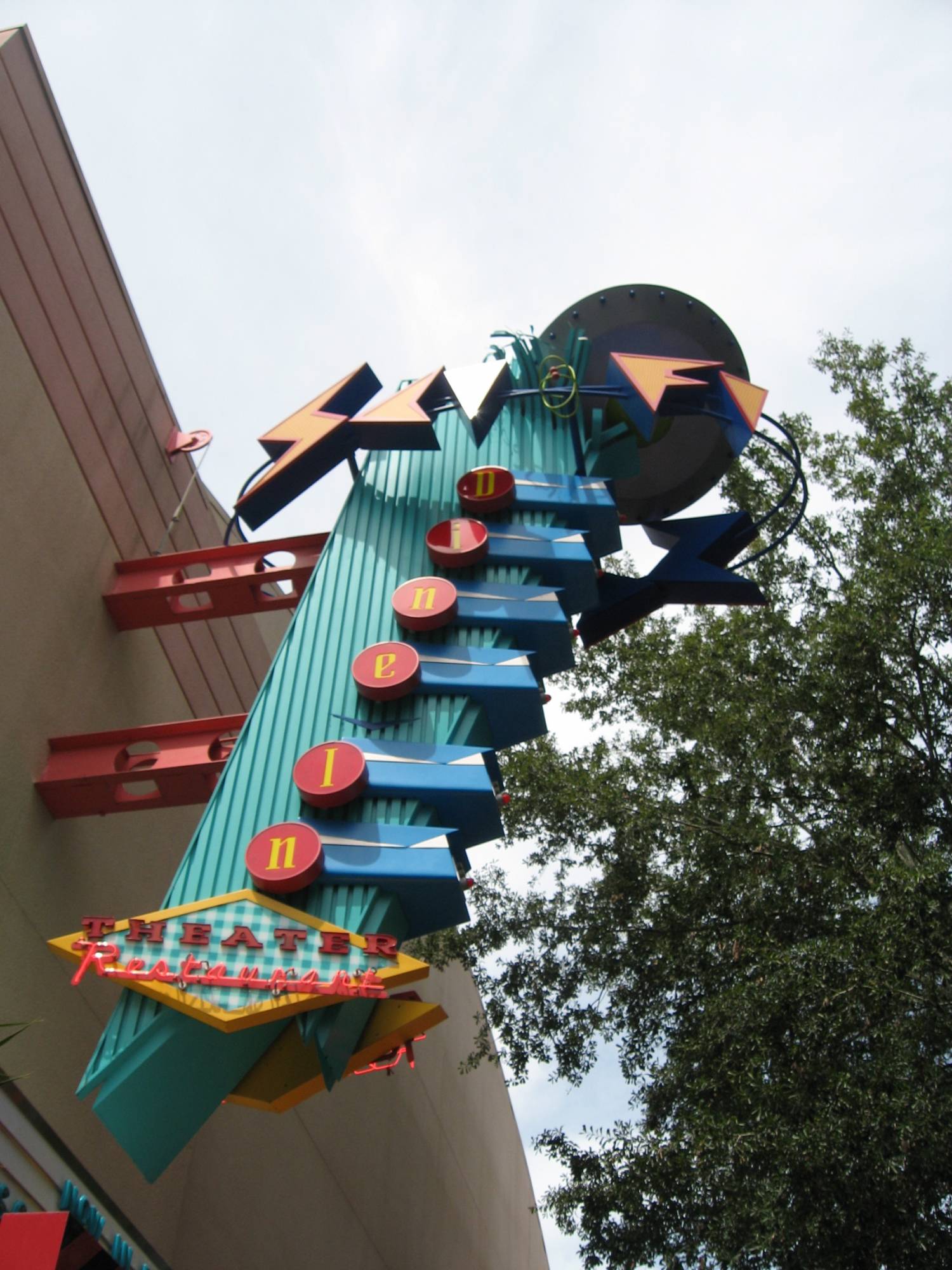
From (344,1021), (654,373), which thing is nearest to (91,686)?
(344,1021)

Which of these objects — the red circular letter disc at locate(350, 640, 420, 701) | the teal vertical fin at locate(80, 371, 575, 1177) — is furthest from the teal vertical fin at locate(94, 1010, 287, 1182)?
the red circular letter disc at locate(350, 640, 420, 701)

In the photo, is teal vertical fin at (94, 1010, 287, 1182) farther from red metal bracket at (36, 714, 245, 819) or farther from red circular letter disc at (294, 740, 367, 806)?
red metal bracket at (36, 714, 245, 819)

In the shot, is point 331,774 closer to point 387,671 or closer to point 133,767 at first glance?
point 387,671

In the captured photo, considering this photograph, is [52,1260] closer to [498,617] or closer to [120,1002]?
[120,1002]

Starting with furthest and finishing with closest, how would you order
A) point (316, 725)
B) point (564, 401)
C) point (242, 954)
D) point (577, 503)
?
point (564, 401), point (577, 503), point (316, 725), point (242, 954)

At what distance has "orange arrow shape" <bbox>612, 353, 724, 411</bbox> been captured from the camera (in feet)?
36.0

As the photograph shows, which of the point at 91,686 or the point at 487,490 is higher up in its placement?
the point at 487,490

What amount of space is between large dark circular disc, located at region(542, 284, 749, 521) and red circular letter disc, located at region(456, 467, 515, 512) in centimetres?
249

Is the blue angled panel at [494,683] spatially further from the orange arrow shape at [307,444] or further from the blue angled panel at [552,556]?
the orange arrow shape at [307,444]

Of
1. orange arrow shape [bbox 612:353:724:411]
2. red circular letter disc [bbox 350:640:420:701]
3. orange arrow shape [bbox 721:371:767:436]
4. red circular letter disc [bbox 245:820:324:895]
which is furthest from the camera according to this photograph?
orange arrow shape [bbox 721:371:767:436]

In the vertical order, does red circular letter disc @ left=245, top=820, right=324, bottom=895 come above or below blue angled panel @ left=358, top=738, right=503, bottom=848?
below

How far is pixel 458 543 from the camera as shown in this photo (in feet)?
32.0

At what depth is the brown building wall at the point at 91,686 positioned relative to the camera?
847cm

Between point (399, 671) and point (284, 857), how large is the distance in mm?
1805
